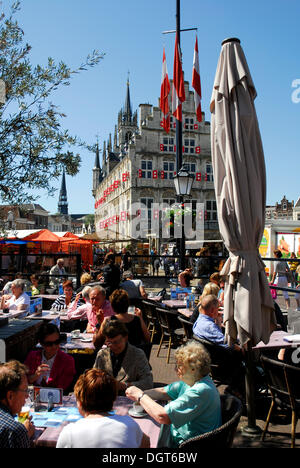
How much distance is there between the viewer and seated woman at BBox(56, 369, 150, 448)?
6.57ft

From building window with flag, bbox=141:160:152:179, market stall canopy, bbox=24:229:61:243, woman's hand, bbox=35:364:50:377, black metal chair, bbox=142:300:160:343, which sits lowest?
black metal chair, bbox=142:300:160:343

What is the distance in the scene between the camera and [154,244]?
39.3 m

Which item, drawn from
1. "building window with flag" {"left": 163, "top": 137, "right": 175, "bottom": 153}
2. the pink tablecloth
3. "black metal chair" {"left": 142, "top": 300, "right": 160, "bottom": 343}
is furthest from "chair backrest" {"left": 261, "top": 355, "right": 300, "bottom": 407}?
"building window with flag" {"left": 163, "top": 137, "right": 175, "bottom": 153}

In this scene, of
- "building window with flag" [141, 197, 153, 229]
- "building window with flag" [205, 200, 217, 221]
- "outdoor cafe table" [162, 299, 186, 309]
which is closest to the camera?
"outdoor cafe table" [162, 299, 186, 309]

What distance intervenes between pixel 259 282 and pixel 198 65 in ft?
35.6

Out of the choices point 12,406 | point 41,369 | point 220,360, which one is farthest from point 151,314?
point 12,406

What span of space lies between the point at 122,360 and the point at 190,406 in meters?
1.16

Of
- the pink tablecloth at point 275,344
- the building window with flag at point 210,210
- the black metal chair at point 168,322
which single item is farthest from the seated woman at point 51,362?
the building window with flag at point 210,210

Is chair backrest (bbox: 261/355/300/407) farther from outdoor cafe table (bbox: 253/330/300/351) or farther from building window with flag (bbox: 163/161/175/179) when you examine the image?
building window with flag (bbox: 163/161/175/179)

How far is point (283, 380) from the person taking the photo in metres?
3.72

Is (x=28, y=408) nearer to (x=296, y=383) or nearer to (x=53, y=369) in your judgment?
(x=53, y=369)

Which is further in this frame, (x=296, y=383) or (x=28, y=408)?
(x=296, y=383)

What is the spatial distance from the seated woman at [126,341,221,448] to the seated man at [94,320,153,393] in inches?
29.5

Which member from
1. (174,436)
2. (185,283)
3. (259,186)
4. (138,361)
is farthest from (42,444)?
(185,283)
